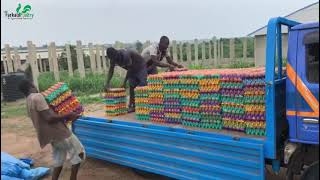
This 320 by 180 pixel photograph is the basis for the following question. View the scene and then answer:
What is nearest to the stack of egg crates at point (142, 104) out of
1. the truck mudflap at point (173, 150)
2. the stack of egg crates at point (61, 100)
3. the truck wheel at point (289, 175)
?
the truck mudflap at point (173, 150)

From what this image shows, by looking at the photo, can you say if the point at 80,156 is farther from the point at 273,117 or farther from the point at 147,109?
the point at 273,117

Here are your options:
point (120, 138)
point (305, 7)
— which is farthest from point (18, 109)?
point (305, 7)

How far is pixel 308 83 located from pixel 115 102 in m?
3.37

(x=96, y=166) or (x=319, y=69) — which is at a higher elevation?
(x=319, y=69)

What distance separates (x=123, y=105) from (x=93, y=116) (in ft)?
1.81

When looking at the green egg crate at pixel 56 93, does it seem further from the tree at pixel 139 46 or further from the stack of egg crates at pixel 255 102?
the tree at pixel 139 46

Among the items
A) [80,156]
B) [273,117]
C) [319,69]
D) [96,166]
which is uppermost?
[319,69]

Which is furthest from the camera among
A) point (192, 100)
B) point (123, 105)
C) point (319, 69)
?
point (123, 105)

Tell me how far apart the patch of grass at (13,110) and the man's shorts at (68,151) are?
289 inches

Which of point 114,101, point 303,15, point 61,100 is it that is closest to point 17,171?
point 61,100

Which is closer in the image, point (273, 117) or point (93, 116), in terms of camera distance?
point (273, 117)

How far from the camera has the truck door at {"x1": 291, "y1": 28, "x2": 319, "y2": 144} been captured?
355 cm

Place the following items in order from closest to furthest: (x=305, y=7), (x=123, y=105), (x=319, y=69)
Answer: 1. (x=319, y=69)
2. (x=123, y=105)
3. (x=305, y=7)

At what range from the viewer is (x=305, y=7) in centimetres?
2133
